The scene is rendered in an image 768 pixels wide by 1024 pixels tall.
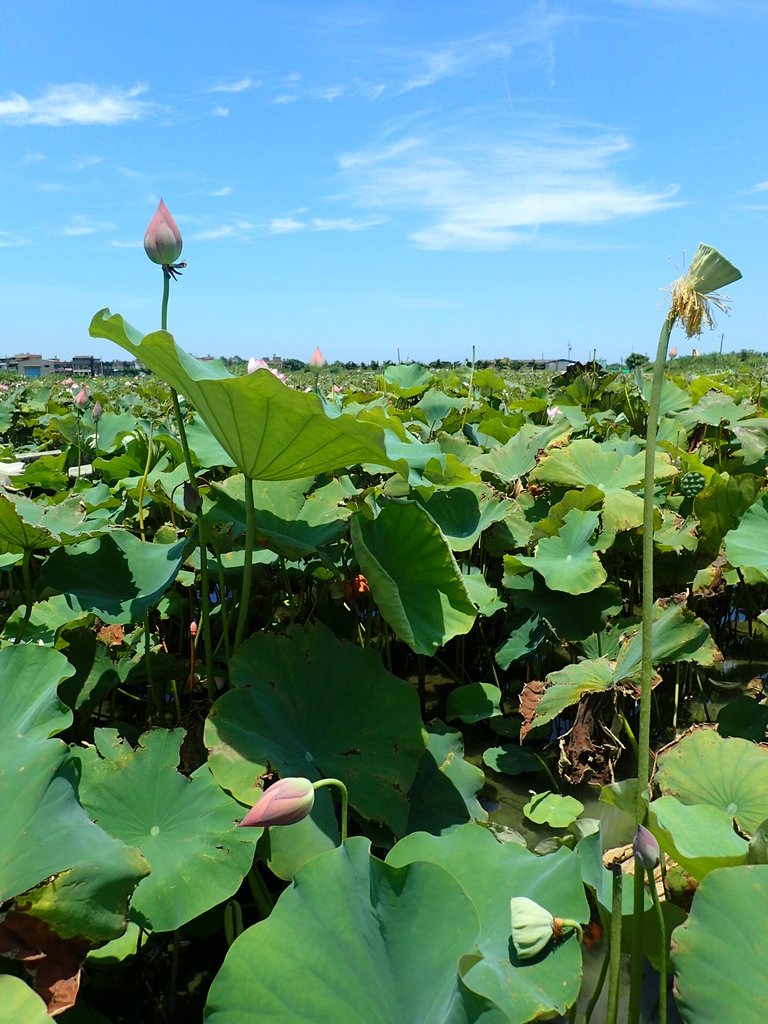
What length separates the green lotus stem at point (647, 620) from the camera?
705mm

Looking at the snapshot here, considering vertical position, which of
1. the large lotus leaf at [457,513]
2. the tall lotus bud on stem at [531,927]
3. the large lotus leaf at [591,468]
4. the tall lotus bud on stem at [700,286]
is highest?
the tall lotus bud on stem at [700,286]

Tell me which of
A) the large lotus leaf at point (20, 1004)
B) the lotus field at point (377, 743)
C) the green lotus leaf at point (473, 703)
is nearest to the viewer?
the large lotus leaf at point (20, 1004)

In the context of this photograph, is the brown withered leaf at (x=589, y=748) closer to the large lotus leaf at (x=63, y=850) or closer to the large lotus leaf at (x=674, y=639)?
the large lotus leaf at (x=674, y=639)

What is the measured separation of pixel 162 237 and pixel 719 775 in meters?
1.26

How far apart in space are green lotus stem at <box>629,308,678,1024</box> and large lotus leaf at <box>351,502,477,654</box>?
0.59 meters

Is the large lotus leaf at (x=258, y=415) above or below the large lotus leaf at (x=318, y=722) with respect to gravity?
above

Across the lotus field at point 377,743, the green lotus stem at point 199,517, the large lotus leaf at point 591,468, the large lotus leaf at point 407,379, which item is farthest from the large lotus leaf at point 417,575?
the large lotus leaf at point 407,379

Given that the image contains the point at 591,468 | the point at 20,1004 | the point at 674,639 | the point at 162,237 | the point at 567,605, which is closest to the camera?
the point at 20,1004

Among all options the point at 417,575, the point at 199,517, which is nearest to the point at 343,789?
the point at 417,575

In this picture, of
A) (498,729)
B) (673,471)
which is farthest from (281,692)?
(673,471)

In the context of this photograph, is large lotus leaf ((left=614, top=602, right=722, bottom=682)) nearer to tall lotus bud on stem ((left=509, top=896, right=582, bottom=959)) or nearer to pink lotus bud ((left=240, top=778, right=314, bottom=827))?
tall lotus bud on stem ((left=509, top=896, right=582, bottom=959))

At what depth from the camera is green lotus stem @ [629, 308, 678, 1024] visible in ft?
2.31

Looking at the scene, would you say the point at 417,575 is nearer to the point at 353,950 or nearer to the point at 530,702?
the point at 530,702

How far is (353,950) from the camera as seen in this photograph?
758 millimetres
